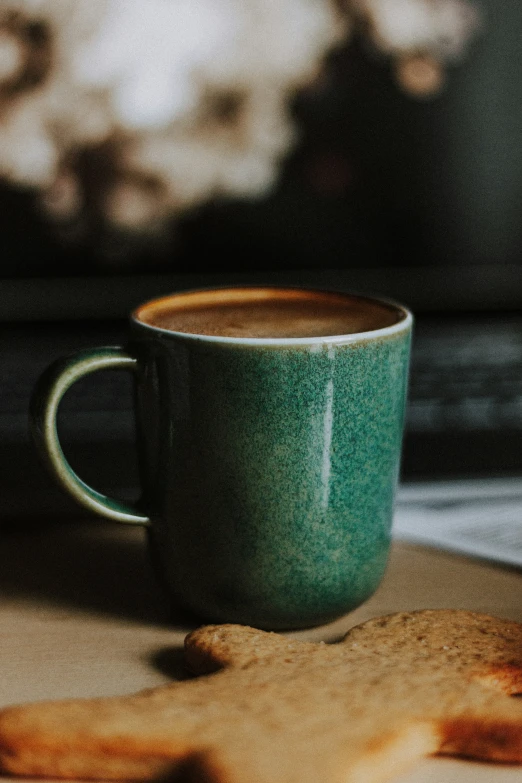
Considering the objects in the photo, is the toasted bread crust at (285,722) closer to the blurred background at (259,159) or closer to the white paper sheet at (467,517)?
the white paper sheet at (467,517)

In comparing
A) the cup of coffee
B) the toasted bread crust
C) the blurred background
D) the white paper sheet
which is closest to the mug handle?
the cup of coffee

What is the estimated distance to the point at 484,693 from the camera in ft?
1.11

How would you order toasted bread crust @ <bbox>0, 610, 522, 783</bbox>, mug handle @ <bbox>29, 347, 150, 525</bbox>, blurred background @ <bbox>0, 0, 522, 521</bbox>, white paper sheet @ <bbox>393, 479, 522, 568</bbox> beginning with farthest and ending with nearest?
blurred background @ <bbox>0, 0, 522, 521</bbox>, white paper sheet @ <bbox>393, 479, 522, 568</bbox>, mug handle @ <bbox>29, 347, 150, 525</bbox>, toasted bread crust @ <bbox>0, 610, 522, 783</bbox>

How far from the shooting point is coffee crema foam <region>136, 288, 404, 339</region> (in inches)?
17.9

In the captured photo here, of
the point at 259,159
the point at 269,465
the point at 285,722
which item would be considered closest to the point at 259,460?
the point at 269,465

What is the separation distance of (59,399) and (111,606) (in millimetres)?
118

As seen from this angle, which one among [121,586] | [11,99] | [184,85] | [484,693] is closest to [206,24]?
[184,85]

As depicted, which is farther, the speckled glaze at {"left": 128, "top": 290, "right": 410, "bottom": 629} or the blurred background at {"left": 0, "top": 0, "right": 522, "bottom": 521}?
the blurred background at {"left": 0, "top": 0, "right": 522, "bottom": 521}

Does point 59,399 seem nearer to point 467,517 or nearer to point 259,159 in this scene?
point 467,517

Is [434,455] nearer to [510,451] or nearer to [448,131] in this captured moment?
[510,451]

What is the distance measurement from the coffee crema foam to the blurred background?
315 mm

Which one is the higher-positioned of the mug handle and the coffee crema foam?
the coffee crema foam

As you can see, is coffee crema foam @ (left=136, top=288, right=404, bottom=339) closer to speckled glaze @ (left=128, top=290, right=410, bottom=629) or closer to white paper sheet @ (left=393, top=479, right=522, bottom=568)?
speckled glaze @ (left=128, top=290, right=410, bottom=629)

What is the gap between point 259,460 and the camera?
0.40m
